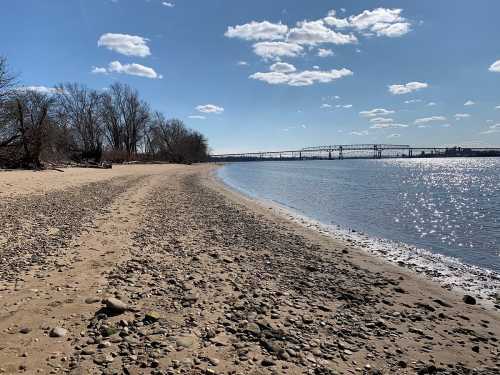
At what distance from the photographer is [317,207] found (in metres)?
25.7

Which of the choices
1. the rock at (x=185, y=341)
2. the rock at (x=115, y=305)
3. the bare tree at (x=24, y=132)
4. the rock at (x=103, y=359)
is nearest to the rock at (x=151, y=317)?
the rock at (x=115, y=305)

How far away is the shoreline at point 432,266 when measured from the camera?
909cm

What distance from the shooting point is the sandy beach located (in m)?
4.73

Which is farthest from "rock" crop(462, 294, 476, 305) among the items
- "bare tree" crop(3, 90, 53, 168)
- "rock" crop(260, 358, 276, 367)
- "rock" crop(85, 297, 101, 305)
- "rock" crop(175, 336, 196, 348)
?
"bare tree" crop(3, 90, 53, 168)

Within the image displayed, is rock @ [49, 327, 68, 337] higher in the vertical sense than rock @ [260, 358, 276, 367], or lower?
higher

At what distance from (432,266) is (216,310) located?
805cm

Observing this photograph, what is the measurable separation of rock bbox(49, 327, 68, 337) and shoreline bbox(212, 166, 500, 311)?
8.47m

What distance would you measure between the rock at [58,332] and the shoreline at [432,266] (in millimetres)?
8474

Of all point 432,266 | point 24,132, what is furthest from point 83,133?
point 432,266

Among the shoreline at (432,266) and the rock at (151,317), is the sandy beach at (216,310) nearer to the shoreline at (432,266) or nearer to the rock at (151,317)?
the rock at (151,317)

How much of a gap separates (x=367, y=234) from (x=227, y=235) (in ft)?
22.8

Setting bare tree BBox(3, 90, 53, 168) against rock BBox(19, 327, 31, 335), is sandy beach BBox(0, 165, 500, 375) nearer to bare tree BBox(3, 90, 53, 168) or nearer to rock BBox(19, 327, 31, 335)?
rock BBox(19, 327, 31, 335)

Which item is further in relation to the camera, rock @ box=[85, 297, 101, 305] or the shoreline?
the shoreline

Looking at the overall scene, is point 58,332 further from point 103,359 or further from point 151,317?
point 151,317
